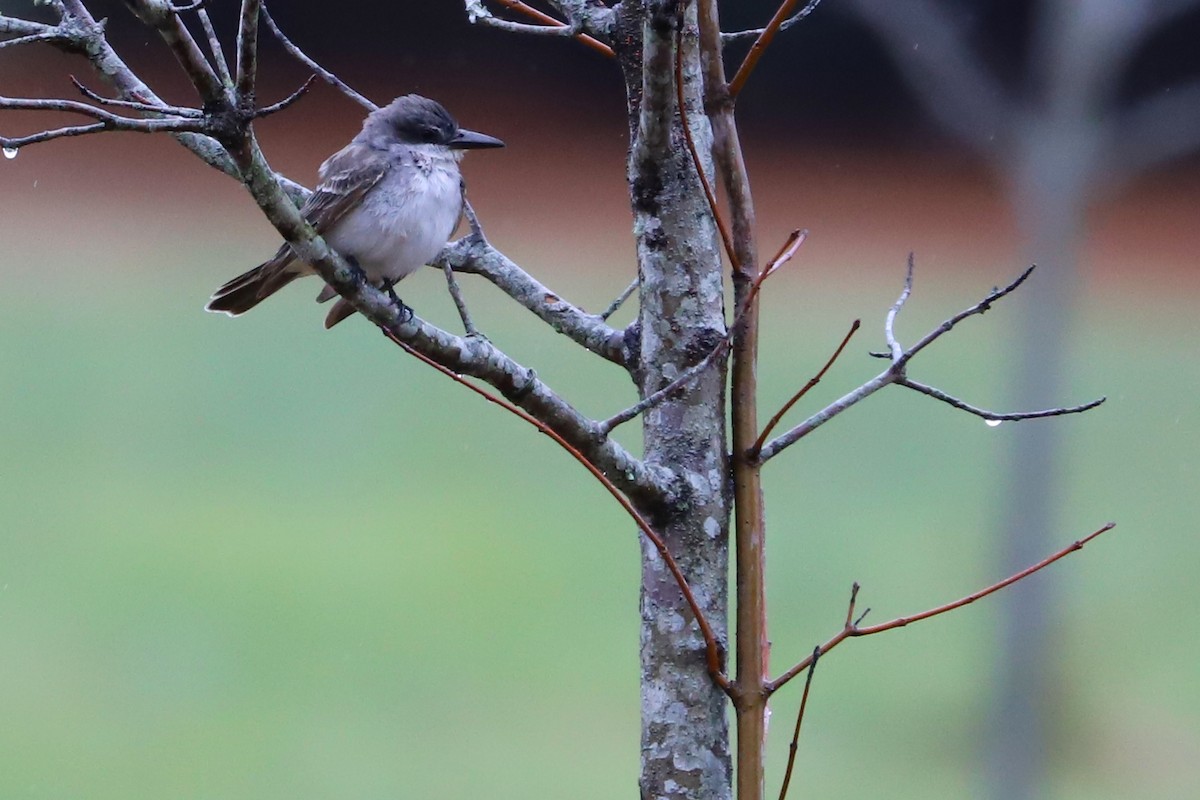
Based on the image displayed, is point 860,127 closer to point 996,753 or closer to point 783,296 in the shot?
point 783,296

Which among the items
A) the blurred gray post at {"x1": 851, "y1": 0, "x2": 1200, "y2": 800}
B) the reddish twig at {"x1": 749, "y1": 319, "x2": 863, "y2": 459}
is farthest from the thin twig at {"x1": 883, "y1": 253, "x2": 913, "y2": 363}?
the blurred gray post at {"x1": 851, "y1": 0, "x2": 1200, "y2": 800}

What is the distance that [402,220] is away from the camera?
2.06 metres

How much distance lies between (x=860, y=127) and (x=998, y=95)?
3.84 meters

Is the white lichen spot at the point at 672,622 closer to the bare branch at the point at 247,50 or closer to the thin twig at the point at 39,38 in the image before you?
the bare branch at the point at 247,50

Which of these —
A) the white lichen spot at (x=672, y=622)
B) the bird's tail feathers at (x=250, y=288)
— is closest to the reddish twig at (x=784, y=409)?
the white lichen spot at (x=672, y=622)

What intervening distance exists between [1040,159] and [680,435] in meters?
1.99

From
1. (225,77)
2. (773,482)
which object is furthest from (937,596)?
(225,77)

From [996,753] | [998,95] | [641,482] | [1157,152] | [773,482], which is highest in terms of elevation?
[773,482]

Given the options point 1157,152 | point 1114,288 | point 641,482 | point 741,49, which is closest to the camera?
point 641,482

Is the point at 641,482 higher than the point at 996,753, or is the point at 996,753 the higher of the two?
the point at 996,753

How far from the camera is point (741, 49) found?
5.85 meters

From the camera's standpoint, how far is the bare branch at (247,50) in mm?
903

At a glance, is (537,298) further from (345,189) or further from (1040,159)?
(1040,159)

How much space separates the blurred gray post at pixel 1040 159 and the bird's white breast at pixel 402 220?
1.18 metres
